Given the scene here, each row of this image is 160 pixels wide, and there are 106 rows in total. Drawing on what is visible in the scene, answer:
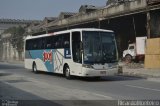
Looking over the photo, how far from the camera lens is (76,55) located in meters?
23.4

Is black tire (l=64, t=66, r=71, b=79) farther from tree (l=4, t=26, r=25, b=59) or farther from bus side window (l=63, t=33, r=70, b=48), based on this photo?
tree (l=4, t=26, r=25, b=59)

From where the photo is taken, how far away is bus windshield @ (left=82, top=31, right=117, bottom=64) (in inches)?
886

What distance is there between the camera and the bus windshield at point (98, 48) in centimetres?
2250

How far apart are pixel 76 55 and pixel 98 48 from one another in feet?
4.91

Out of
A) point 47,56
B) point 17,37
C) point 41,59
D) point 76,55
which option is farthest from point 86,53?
point 17,37

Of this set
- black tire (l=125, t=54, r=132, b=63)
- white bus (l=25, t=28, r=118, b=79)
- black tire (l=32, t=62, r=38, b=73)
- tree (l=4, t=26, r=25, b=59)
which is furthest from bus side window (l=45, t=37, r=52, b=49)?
tree (l=4, t=26, r=25, b=59)

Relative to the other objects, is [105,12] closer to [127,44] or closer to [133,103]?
[127,44]

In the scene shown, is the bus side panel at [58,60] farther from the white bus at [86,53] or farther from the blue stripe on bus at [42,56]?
the blue stripe on bus at [42,56]

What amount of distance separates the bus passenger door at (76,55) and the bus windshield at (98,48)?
0.52m

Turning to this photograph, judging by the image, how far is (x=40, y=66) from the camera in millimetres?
30469

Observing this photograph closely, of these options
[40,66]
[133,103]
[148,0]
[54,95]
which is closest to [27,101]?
[54,95]

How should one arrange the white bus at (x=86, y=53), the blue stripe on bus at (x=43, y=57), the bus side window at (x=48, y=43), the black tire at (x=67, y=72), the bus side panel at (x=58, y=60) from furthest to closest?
1. the bus side window at (x=48, y=43)
2. the bus side panel at (x=58, y=60)
3. the blue stripe on bus at (x=43, y=57)
4. the black tire at (x=67, y=72)
5. the white bus at (x=86, y=53)

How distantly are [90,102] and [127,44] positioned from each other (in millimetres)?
38865

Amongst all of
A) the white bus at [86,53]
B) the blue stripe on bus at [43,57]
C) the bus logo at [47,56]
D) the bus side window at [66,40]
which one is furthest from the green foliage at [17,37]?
the bus side window at [66,40]
